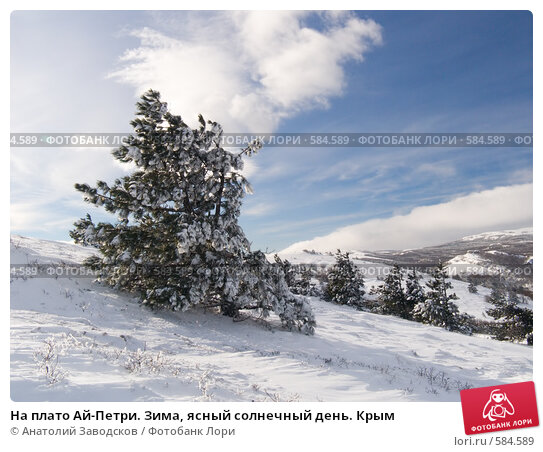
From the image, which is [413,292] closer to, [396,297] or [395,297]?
[396,297]

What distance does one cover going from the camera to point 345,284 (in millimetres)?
41312

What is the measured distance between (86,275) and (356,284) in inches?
1359

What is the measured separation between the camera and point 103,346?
7750mm

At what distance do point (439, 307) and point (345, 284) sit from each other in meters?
11.5

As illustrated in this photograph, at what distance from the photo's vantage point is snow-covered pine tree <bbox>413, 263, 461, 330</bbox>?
32969 millimetres

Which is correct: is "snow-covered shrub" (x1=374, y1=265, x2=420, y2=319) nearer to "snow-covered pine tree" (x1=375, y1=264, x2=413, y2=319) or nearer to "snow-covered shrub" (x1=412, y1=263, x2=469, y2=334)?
"snow-covered pine tree" (x1=375, y1=264, x2=413, y2=319)

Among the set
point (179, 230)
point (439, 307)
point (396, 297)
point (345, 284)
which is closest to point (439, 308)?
point (439, 307)

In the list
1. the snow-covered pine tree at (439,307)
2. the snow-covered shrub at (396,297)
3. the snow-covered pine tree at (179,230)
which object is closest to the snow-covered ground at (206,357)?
the snow-covered pine tree at (179,230)
